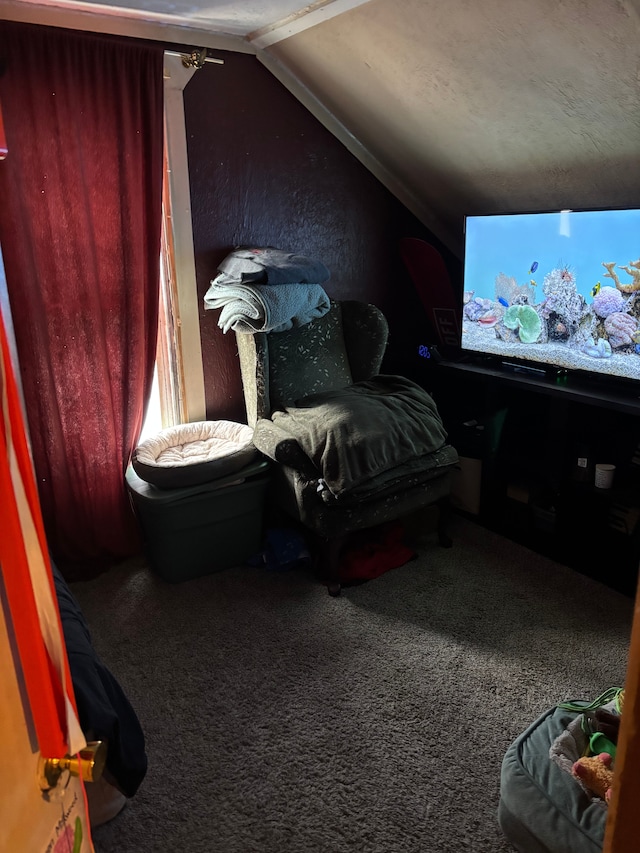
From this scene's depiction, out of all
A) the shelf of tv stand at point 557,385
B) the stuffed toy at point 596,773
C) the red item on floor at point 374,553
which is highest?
the shelf of tv stand at point 557,385

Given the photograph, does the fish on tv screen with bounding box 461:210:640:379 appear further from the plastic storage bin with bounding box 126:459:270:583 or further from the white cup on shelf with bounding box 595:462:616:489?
the plastic storage bin with bounding box 126:459:270:583

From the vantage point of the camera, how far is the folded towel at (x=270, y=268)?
264 cm

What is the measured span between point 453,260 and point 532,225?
0.88 metres

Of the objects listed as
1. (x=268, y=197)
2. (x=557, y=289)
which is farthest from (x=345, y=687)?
(x=268, y=197)

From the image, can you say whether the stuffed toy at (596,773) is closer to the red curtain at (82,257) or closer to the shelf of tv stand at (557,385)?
the shelf of tv stand at (557,385)

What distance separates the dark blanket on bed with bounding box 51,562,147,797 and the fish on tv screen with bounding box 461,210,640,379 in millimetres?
2147

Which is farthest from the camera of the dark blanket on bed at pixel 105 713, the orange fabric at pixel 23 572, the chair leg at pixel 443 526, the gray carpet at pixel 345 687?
the chair leg at pixel 443 526

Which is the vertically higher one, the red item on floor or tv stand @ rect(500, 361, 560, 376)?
tv stand @ rect(500, 361, 560, 376)

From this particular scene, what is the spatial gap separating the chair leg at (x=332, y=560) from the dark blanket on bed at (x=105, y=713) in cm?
108

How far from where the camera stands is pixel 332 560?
8.39 feet

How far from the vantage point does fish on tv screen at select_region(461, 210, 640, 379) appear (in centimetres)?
251

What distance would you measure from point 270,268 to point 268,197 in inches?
21.7

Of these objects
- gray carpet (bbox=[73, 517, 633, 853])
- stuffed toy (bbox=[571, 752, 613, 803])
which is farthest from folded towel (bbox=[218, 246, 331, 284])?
stuffed toy (bbox=[571, 752, 613, 803])

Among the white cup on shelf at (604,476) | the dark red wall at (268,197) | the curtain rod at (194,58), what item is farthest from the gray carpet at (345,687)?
the curtain rod at (194,58)
